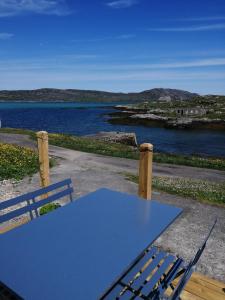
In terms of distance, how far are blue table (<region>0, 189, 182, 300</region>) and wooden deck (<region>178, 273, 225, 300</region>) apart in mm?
1239

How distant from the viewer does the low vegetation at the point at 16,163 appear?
12.4 m

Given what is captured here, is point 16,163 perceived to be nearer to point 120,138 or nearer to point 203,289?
point 203,289

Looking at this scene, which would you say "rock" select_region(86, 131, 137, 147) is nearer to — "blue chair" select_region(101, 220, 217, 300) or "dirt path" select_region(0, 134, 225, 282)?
"dirt path" select_region(0, 134, 225, 282)

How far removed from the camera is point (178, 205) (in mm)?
9391

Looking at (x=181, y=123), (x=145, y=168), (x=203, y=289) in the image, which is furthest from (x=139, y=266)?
(x=181, y=123)

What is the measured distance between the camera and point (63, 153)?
20.0 meters

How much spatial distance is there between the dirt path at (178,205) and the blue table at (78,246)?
6.54 feet

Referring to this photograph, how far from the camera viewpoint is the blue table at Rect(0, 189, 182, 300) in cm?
292

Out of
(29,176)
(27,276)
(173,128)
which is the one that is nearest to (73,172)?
(29,176)

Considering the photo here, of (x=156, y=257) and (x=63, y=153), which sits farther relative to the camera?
(x=63, y=153)

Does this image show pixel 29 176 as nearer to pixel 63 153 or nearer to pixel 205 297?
pixel 63 153

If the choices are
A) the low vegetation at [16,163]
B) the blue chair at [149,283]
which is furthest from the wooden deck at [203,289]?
the low vegetation at [16,163]

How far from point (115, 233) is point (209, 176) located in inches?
579

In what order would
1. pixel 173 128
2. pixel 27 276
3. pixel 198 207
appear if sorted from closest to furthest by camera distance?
pixel 27 276
pixel 198 207
pixel 173 128
